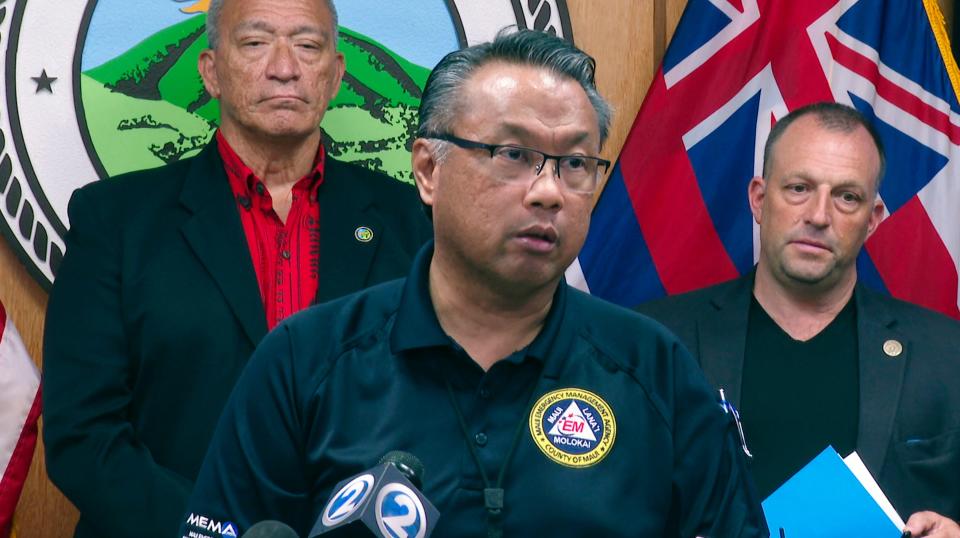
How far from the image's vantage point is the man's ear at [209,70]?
3.57 metres

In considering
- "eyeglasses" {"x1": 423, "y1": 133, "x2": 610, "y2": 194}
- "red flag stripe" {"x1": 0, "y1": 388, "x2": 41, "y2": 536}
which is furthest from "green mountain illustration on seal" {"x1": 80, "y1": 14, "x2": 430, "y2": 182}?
"eyeglasses" {"x1": 423, "y1": 133, "x2": 610, "y2": 194}

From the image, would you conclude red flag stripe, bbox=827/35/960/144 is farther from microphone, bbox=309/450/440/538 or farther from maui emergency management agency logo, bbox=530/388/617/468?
microphone, bbox=309/450/440/538

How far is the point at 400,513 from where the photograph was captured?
1706 millimetres

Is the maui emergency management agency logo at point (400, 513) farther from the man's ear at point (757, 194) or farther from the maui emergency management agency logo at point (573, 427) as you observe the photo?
the man's ear at point (757, 194)

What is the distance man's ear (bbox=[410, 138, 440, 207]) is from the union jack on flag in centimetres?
176

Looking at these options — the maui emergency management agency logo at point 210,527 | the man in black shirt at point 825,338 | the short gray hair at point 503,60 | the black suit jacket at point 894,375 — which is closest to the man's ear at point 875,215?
the man in black shirt at point 825,338

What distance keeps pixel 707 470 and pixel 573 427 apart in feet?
0.71

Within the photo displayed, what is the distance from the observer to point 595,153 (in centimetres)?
230

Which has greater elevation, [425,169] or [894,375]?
[425,169]

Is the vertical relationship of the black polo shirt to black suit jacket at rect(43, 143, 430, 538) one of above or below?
above

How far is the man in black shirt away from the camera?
3.48 m

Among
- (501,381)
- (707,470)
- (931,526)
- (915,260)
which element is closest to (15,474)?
(501,381)

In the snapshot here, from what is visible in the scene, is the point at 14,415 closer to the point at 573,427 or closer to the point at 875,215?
the point at 573,427

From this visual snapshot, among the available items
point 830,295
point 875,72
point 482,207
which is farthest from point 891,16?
point 482,207
